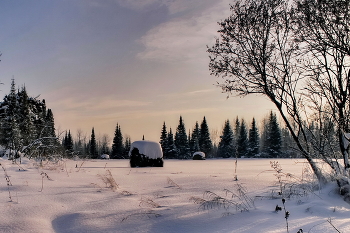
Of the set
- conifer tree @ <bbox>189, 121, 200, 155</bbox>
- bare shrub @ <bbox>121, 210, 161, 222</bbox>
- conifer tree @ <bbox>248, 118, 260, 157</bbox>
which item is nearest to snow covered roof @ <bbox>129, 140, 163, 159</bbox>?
bare shrub @ <bbox>121, 210, 161, 222</bbox>

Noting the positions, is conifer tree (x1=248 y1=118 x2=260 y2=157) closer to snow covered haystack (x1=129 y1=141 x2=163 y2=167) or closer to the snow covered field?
snow covered haystack (x1=129 y1=141 x2=163 y2=167)

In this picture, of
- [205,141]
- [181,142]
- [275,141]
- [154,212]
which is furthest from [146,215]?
[205,141]

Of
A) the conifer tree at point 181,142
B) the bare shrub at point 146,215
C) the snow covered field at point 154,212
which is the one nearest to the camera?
the snow covered field at point 154,212

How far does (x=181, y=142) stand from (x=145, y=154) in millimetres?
32034

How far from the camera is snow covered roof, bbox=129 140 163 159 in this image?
11898mm

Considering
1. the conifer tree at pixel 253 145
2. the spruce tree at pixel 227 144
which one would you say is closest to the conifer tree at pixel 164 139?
Answer: the spruce tree at pixel 227 144

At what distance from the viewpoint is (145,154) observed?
1182 centimetres

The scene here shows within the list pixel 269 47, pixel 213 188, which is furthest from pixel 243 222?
pixel 269 47

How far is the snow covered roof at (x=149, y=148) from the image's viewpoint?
1190 centimetres

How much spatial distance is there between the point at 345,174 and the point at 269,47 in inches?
123

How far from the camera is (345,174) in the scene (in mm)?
4246

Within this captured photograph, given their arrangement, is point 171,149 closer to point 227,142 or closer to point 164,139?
point 164,139

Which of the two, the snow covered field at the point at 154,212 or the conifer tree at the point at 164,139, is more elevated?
the conifer tree at the point at 164,139

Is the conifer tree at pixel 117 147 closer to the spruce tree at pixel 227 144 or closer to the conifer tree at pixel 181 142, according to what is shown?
the conifer tree at pixel 181 142
